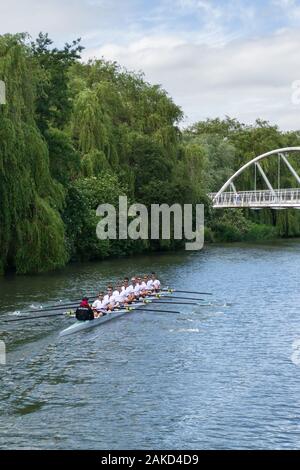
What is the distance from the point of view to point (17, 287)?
1371 inches

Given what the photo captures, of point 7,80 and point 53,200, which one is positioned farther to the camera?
point 53,200

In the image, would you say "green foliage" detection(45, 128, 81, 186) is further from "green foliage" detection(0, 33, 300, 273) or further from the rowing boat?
the rowing boat

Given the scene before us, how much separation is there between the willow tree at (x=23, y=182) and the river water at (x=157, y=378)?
3611 millimetres

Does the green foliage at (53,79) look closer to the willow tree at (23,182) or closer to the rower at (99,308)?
the willow tree at (23,182)

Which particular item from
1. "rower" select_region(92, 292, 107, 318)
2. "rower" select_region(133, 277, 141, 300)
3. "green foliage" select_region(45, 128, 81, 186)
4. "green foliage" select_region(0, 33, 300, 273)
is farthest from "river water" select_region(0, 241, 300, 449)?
"green foliage" select_region(45, 128, 81, 186)

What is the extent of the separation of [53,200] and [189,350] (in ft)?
61.1

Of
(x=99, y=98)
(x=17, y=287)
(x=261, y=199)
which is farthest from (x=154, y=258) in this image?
(x=261, y=199)

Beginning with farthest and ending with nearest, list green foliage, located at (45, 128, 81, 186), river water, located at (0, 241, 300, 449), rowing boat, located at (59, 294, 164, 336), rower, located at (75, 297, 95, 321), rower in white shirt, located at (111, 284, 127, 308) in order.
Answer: green foliage, located at (45, 128, 81, 186) → rower in white shirt, located at (111, 284, 127, 308) → rower, located at (75, 297, 95, 321) → rowing boat, located at (59, 294, 164, 336) → river water, located at (0, 241, 300, 449)

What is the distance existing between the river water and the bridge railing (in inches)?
1688

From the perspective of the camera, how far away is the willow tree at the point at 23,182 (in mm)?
35469

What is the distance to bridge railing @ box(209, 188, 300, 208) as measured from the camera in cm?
7581

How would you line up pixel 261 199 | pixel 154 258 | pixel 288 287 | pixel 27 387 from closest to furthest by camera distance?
pixel 27 387 → pixel 288 287 → pixel 154 258 → pixel 261 199

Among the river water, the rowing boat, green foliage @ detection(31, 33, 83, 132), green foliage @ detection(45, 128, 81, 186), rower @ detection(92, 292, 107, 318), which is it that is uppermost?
green foliage @ detection(31, 33, 83, 132)
